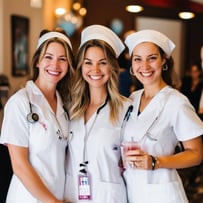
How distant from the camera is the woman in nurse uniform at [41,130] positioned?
2010 mm

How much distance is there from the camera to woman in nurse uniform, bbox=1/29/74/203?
2010 millimetres

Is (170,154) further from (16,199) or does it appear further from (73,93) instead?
(16,199)

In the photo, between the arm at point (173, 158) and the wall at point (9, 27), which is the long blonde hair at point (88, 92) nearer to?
the arm at point (173, 158)

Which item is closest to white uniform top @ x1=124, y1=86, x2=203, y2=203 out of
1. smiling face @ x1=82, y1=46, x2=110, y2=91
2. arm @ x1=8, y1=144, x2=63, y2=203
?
smiling face @ x1=82, y1=46, x2=110, y2=91

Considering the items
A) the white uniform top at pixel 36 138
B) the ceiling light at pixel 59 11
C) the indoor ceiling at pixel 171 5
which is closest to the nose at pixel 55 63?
the white uniform top at pixel 36 138

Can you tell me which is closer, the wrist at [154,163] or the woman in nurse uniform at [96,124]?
the wrist at [154,163]

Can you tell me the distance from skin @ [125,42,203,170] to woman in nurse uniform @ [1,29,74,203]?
0.36 meters

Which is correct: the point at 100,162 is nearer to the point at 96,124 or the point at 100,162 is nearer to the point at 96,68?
the point at 96,124

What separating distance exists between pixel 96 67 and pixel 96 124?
0.29 m

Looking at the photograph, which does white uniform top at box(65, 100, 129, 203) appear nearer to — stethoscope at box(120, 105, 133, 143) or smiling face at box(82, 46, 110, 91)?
stethoscope at box(120, 105, 133, 143)

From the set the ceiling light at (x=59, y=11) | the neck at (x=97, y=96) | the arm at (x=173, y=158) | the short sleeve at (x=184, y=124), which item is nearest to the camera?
the arm at (x=173, y=158)

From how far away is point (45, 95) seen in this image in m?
2.25

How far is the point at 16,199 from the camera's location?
2.10 metres

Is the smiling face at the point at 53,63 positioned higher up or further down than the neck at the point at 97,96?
higher up
